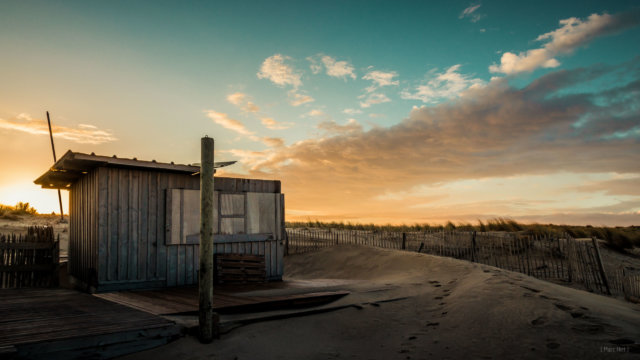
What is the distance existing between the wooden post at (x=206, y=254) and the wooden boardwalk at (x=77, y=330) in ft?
1.52

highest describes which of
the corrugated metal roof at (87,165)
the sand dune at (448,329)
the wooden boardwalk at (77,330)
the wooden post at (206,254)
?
the corrugated metal roof at (87,165)

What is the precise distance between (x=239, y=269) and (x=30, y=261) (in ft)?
21.0

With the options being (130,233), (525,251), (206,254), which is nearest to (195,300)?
(206,254)

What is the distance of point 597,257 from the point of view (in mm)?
12492

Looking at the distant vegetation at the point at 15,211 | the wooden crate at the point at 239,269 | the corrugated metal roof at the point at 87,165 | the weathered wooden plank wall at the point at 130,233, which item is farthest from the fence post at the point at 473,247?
the distant vegetation at the point at 15,211

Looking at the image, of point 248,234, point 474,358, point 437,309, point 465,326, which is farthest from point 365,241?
point 474,358

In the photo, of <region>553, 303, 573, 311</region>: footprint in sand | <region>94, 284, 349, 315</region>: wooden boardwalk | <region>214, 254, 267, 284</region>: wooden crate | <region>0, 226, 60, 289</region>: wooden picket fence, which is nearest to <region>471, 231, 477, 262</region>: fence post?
<region>553, 303, 573, 311</region>: footprint in sand

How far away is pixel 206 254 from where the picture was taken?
6102mm

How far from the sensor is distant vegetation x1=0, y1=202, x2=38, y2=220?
2870 centimetres

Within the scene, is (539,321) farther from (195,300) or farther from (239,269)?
(239,269)

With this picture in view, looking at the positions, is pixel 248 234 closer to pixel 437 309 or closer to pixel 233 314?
pixel 233 314

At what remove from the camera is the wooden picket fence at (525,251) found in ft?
41.1

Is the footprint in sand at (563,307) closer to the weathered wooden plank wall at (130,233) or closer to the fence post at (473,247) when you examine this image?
the weathered wooden plank wall at (130,233)

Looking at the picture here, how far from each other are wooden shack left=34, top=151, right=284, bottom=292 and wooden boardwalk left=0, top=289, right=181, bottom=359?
2.01 meters
